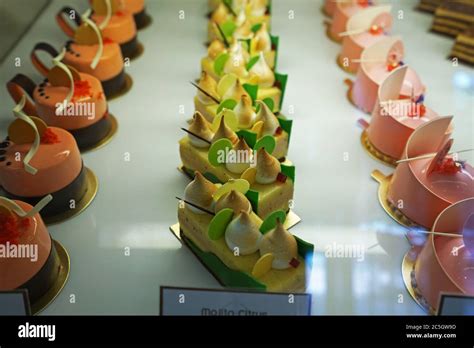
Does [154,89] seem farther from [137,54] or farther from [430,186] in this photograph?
[430,186]

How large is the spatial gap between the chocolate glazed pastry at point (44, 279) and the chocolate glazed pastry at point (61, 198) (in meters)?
0.38

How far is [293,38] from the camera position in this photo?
15.1 feet

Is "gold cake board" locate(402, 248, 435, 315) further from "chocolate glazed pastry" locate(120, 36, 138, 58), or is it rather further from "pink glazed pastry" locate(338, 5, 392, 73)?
"chocolate glazed pastry" locate(120, 36, 138, 58)

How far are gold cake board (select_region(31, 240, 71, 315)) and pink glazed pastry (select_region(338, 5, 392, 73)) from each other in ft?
8.49

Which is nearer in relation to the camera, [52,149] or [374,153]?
[52,149]

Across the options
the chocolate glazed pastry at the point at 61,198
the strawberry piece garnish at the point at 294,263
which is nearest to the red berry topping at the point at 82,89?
the chocolate glazed pastry at the point at 61,198

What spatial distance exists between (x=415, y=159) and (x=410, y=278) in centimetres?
65

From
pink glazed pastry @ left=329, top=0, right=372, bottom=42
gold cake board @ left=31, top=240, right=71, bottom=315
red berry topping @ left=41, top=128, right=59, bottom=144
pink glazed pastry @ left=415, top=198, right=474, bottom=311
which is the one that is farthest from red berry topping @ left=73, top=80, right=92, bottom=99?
pink glazed pastry @ left=329, top=0, right=372, bottom=42

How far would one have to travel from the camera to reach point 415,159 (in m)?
2.79

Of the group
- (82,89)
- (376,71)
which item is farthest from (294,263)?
(376,71)

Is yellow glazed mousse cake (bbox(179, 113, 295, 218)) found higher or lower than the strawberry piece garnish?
higher

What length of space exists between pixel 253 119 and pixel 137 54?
1.68 meters

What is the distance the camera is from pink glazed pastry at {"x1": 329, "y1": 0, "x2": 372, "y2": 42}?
14.4 ft

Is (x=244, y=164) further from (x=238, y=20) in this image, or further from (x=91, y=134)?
(x=238, y=20)
